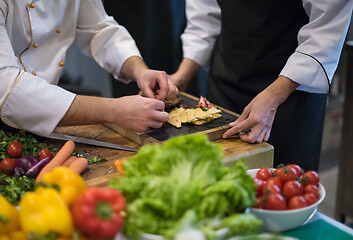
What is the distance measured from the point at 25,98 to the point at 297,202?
1054 mm

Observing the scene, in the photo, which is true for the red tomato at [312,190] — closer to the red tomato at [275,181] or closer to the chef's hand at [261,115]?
the red tomato at [275,181]

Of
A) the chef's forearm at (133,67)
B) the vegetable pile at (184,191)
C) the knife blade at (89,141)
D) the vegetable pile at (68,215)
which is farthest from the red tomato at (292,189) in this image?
the chef's forearm at (133,67)

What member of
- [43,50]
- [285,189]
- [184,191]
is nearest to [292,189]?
[285,189]

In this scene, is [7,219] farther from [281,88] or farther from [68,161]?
[281,88]

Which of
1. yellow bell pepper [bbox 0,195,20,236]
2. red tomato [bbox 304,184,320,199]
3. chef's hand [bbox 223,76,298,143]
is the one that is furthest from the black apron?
yellow bell pepper [bbox 0,195,20,236]

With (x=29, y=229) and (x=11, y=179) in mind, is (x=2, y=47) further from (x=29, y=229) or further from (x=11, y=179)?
(x=29, y=229)

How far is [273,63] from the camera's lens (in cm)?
212

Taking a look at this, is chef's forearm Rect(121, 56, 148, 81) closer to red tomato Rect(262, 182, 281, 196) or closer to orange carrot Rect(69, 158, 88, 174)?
orange carrot Rect(69, 158, 88, 174)

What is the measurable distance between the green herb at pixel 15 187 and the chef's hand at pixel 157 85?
29.2 inches

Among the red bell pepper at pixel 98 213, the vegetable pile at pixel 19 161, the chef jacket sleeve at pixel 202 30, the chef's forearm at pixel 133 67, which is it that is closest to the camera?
the red bell pepper at pixel 98 213

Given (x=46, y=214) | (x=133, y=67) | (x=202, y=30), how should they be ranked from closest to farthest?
(x=46, y=214)
(x=133, y=67)
(x=202, y=30)

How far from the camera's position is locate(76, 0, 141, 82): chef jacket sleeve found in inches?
86.0

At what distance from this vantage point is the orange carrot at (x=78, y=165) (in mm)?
1427

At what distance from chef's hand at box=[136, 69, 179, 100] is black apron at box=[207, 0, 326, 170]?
1.40ft
